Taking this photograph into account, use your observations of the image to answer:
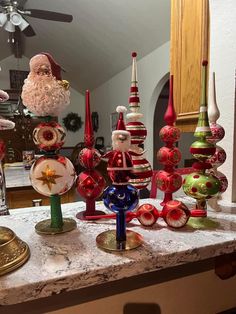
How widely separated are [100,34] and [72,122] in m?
2.77

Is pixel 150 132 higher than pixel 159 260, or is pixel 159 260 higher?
pixel 150 132

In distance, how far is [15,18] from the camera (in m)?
2.40

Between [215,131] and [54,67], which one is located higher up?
[54,67]

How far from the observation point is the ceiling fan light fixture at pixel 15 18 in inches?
93.3

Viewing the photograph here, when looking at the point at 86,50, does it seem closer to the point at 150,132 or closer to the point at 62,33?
the point at 62,33

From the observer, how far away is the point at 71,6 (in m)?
2.94

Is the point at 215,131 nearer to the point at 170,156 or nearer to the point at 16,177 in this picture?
the point at 170,156

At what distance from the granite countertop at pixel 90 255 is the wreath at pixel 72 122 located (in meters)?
5.20

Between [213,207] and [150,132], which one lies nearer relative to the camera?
[213,207]

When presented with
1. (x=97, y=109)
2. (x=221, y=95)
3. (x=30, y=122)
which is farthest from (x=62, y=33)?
(x=221, y=95)

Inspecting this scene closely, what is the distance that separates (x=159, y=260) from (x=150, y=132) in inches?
114

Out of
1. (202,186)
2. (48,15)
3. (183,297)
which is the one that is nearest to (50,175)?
(202,186)

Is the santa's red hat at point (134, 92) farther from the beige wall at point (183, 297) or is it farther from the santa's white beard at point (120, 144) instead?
the beige wall at point (183, 297)

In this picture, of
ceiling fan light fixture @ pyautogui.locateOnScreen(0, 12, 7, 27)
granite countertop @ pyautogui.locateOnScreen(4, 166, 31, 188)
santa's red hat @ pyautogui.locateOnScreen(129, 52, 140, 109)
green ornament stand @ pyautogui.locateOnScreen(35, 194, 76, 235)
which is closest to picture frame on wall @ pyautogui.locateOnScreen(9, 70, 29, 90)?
ceiling fan light fixture @ pyautogui.locateOnScreen(0, 12, 7, 27)
